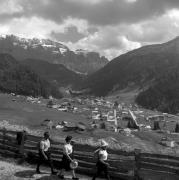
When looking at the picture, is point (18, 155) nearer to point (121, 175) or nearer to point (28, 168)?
point (28, 168)

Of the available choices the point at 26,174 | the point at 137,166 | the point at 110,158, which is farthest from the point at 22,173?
the point at 137,166

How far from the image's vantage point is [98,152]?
69.9ft

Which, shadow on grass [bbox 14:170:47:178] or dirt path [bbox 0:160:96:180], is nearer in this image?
dirt path [bbox 0:160:96:180]

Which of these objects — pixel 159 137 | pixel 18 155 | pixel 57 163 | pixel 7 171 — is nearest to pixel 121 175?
pixel 57 163

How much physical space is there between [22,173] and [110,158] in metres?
5.78

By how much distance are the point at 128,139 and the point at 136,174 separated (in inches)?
1554

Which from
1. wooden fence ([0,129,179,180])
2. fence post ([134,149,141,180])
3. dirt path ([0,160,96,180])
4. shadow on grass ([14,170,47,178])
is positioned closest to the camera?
wooden fence ([0,129,179,180])

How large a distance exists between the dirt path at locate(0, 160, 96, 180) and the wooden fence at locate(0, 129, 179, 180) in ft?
3.89

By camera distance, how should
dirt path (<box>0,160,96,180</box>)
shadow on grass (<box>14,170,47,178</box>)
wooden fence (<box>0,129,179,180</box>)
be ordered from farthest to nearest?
1. shadow on grass (<box>14,170,47,178</box>)
2. dirt path (<box>0,160,96,180</box>)
3. wooden fence (<box>0,129,179,180</box>)

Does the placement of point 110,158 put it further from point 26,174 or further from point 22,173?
point 22,173

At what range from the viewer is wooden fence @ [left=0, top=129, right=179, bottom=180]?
22344mm

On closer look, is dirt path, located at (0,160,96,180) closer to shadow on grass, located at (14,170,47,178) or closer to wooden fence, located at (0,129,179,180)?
shadow on grass, located at (14,170,47,178)

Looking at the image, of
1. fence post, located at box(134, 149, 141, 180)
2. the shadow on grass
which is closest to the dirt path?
the shadow on grass

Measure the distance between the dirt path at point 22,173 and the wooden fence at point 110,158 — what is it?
1.18 meters
